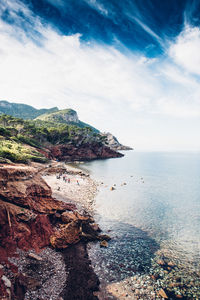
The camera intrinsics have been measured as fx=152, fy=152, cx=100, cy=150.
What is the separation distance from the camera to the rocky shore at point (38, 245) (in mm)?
10844

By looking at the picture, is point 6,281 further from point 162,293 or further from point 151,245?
point 151,245

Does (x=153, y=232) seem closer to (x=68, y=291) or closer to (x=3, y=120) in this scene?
(x=68, y=291)

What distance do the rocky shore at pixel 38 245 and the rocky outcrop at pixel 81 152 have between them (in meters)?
70.6

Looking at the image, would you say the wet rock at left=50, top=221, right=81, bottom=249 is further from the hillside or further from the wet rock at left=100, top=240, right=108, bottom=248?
the hillside

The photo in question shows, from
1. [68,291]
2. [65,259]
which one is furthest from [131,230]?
[68,291]

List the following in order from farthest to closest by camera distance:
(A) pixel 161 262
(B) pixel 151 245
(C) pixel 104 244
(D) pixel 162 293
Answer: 1. (B) pixel 151 245
2. (C) pixel 104 244
3. (A) pixel 161 262
4. (D) pixel 162 293

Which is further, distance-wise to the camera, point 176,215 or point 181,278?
point 176,215

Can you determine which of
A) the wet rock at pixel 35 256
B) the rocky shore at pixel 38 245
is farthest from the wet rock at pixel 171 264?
the wet rock at pixel 35 256

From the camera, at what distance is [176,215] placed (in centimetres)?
2792

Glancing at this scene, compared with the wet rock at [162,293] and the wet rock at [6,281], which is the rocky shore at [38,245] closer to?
the wet rock at [6,281]

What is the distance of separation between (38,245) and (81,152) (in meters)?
91.1

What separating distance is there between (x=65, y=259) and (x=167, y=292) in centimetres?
901

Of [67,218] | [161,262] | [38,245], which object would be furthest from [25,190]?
[161,262]

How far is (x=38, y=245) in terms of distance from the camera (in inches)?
566
